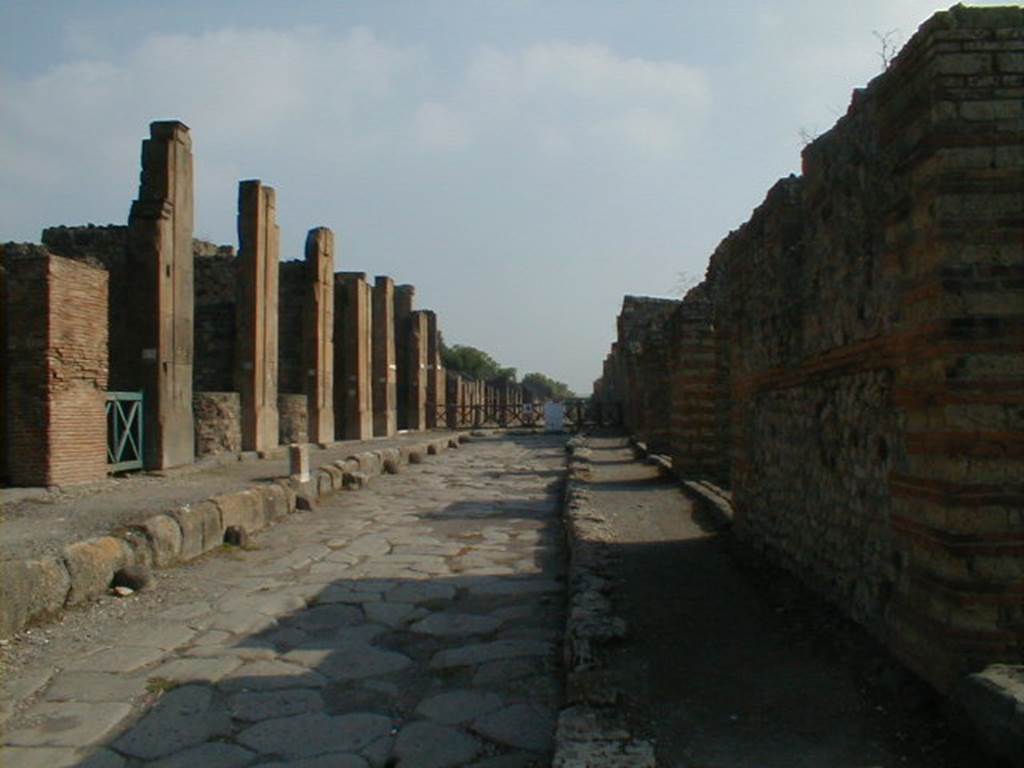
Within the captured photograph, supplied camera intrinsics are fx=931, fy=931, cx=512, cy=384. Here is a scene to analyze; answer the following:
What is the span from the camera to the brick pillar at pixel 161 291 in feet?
40.6

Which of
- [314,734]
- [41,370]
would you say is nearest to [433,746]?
[314,734]

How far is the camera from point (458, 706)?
4055mm

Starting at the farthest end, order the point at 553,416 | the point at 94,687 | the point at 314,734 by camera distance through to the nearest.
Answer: the point at 553,416
the point at 94,687
the point at 314,734

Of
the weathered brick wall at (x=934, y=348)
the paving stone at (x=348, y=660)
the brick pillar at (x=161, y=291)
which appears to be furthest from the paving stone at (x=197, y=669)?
the brick pillar at (x=161, y=291)

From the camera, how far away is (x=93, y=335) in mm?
9867

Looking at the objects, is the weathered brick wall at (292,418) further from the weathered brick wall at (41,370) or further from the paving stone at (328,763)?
the paving stone at (328,763)

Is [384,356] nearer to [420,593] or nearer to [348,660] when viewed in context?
[420,593]

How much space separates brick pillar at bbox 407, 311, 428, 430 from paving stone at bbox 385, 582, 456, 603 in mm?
23035

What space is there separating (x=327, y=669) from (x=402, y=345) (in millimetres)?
26421

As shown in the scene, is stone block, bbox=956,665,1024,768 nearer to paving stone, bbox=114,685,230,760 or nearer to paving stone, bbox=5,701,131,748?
paving stone, bbox=114,685,230,760

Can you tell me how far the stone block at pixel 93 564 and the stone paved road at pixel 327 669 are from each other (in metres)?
0.48

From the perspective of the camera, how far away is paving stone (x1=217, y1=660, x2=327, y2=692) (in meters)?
4.34

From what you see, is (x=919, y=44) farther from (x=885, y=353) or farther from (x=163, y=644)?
(x=163, y=644)

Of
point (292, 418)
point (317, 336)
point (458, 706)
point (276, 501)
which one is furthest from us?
point (317, 336)
